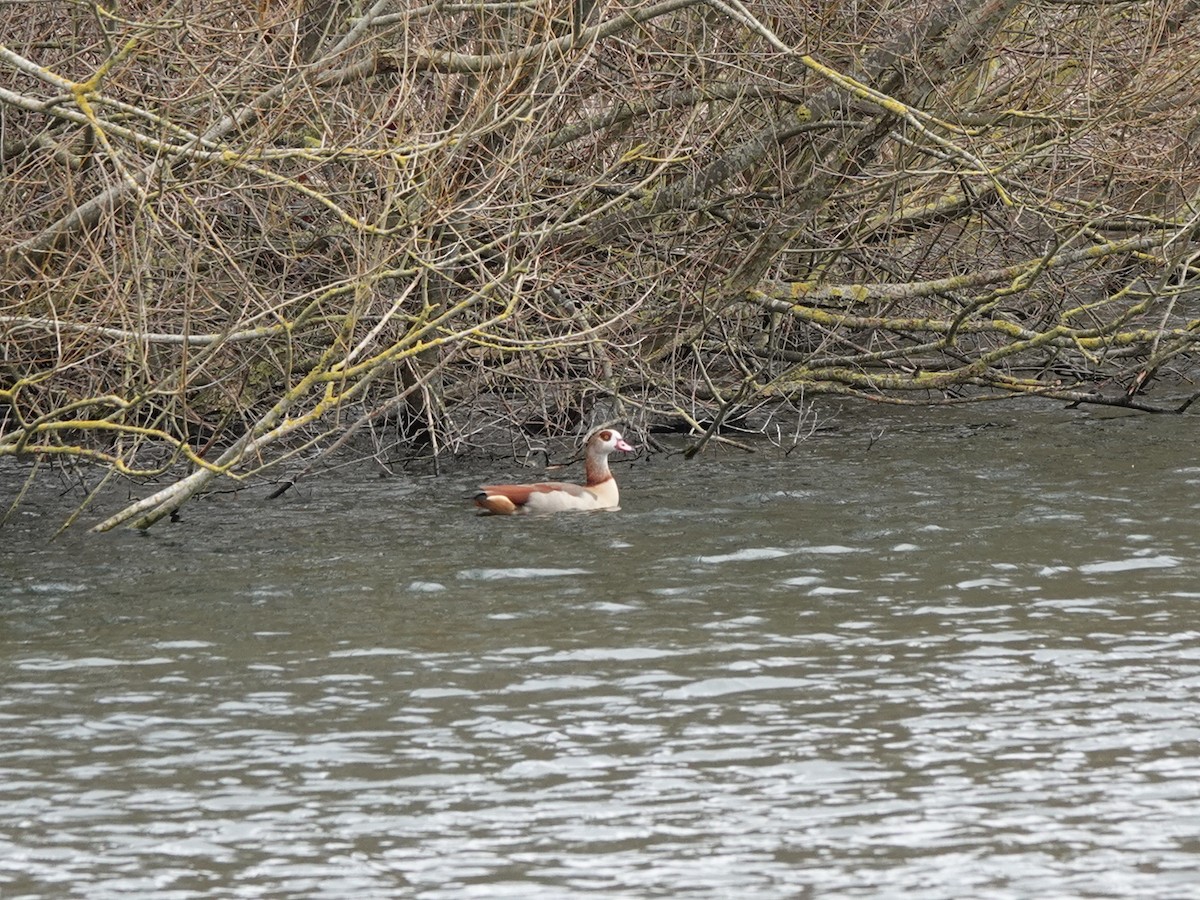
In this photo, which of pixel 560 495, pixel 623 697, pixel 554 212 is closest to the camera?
pixel 623 697

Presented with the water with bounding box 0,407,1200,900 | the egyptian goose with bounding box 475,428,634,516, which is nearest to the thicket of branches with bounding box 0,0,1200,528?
the egyptian goose with bounding box 475,428,634,516

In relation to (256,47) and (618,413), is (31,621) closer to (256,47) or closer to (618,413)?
(256,47)

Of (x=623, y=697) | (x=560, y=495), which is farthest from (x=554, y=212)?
(x=623, y=697)

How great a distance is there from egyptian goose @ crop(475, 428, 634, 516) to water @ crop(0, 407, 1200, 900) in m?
0.35

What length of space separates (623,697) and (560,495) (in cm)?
586

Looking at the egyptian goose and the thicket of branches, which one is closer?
the thicket of branches

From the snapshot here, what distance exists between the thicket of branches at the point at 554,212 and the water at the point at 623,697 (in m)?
1.33

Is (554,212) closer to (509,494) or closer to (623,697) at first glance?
(509,494)

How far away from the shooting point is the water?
7.63 meters

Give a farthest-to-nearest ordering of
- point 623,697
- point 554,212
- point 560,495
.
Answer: point 560,495, point 554,212, point 623,697

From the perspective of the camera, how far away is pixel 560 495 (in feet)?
51.6

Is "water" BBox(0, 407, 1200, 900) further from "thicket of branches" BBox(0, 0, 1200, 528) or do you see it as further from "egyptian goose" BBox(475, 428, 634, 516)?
"thicket of branches" BBox(0, 0, 1200, 528)

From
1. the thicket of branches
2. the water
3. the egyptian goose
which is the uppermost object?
the thicket of branches

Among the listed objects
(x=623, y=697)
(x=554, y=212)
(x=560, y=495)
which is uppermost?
(x=554, y=212)
